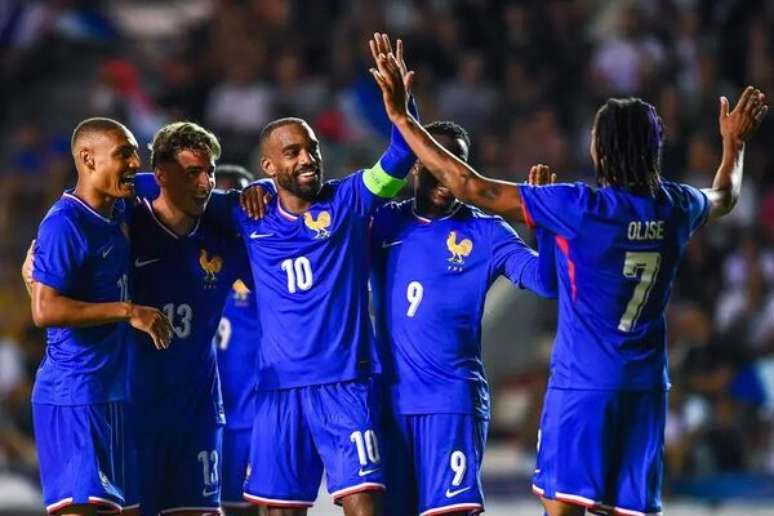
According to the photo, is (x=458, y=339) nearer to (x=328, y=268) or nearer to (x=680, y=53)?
(x=328, y=268)

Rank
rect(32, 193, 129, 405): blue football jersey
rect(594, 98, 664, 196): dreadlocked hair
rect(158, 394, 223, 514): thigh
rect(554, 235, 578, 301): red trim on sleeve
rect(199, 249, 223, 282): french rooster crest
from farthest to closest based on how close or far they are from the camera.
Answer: rect(199, 249, 223, 282): french rooster crest → rect(158, 394, 223, 514): thigh → rect(32, 193, 129, 405): blue football jersey → rect(554, 235, 578, 301): red trim on sleeve → rect(594, 98, 664, 196): dreadlocked hair

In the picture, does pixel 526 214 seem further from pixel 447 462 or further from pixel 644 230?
pixel 447 462

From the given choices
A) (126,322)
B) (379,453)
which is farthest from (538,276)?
(126,322)

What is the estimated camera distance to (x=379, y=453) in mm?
8594

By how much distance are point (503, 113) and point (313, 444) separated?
8.06 m

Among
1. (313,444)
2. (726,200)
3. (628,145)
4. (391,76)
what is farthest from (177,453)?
(726,200)

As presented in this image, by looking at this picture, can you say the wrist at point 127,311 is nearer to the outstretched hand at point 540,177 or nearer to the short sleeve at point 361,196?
the short sleeve at point 361,196

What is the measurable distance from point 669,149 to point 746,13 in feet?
5.99

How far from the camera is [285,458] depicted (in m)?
8.67

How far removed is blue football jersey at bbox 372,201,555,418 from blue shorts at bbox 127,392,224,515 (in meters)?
0.95

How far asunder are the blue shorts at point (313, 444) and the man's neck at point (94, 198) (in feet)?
3.91

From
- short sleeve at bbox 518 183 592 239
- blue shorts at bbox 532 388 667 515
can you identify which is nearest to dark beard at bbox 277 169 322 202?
short sleeve at bbox 518 183 592 239

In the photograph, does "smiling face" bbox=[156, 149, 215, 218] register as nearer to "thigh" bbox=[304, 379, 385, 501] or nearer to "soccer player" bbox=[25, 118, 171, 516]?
A: "soccer player" bbox=[25, 118, 171, 516]

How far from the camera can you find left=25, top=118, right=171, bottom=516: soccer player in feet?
26.7
